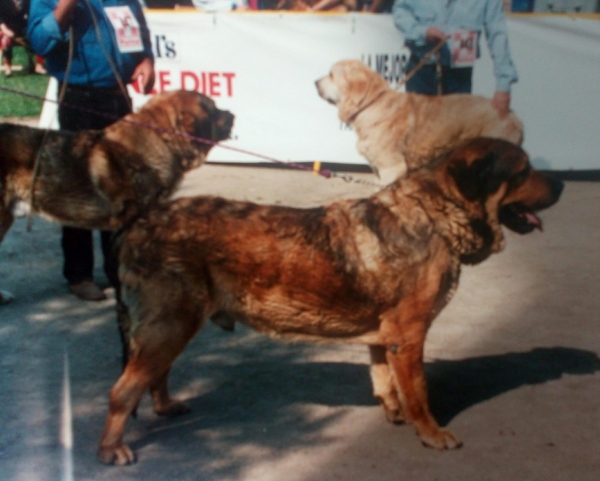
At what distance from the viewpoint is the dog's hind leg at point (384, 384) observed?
13.5 ft

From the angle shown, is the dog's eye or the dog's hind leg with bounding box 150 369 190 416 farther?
the dog's hind leg with bounding box 150 369 190 416

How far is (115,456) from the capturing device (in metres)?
3.68

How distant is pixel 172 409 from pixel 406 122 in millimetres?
4072

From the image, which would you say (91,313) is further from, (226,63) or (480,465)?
(226,63)

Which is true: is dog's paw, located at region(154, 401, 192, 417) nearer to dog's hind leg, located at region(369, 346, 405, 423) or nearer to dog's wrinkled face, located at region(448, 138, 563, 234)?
dog's hind leg, located at region(369, 346, 405, 423)

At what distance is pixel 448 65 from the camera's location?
7.13 m

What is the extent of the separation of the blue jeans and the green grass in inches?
295

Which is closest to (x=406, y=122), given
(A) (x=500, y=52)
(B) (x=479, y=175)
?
(A) (x=500, y=52)

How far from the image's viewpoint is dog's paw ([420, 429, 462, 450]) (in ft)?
12.5

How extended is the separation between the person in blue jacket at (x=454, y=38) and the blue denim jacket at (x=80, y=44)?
273 cm

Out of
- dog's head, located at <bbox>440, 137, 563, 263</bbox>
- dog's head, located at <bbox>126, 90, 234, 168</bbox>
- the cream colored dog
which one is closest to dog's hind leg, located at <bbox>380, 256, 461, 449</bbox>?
dog's head, located at <bbox>440, 137, 563, 263</bbox>

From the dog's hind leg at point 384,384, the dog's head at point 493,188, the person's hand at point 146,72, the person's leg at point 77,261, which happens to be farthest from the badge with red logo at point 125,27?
the dog's hind leg at point 384,384

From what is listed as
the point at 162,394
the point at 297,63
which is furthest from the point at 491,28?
the point at 162,394

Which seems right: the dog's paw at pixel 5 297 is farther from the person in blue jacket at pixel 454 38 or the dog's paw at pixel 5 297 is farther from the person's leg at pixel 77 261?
the person in blue jacket at pixel 454 38
